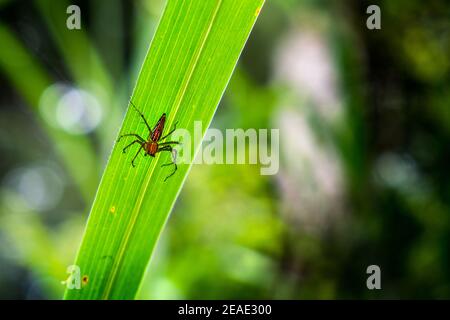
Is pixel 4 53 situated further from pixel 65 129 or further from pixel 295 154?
pixel 295 154

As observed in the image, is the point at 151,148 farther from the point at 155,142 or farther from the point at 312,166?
the point at 312,166

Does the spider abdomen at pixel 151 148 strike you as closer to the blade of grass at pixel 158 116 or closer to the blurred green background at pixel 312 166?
the blade of grass at pixel 158 116

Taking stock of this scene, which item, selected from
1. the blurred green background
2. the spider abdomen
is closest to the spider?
the spider abdomen

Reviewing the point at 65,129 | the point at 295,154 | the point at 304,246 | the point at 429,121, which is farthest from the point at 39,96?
the point at 429,121

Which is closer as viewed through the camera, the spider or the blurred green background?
the spider

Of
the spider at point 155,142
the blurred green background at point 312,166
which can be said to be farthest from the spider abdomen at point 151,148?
the blurred green background at point 312,166

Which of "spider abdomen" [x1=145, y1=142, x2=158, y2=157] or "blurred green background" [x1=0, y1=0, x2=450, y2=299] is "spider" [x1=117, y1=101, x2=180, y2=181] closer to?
"spider abdomen" [x1=145, y1=142, x2=158, y2=157]

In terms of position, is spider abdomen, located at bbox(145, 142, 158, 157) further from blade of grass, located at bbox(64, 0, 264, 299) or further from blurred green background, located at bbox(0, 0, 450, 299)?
blurred green background, located at bbox(0, 0, 450, 299)

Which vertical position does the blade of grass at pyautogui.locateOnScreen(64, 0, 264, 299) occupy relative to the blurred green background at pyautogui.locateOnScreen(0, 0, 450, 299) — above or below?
below
